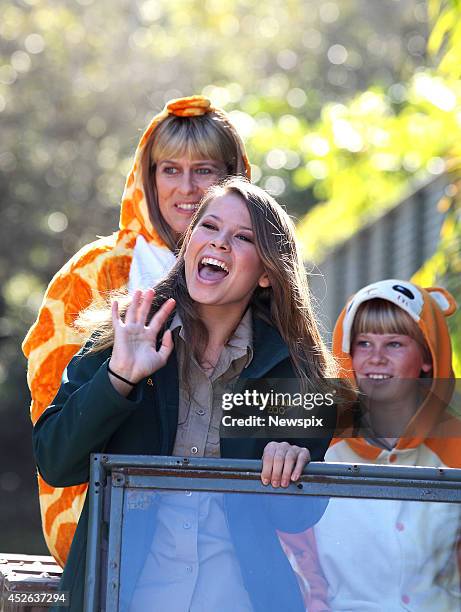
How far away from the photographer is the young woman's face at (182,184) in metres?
4.34

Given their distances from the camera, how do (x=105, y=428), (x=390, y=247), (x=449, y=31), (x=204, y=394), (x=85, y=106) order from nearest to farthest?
(x=105, y=428)
(x=204, y=394)
(x=449, y=31)
(x=390, y=247)
(x=85, y=106)

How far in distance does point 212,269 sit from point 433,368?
1.53 meters

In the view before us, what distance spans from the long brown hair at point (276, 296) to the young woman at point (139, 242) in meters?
0.48

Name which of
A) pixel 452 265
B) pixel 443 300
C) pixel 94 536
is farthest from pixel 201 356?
pixel 452 265

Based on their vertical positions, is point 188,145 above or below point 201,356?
above

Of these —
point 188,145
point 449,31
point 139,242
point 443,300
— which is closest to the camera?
point 139,242

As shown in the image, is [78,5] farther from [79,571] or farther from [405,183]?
[79,571]

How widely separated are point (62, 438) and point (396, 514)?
757 millimetres

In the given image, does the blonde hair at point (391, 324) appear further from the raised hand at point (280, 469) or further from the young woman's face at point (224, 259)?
the raised hand at point (280, 469)

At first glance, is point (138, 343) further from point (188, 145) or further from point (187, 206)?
point (188, 145)

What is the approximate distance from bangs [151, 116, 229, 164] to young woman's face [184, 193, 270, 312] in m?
1.02

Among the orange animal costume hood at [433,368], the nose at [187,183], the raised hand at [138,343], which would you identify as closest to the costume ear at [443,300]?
the orange animal costume hood at [433,368]

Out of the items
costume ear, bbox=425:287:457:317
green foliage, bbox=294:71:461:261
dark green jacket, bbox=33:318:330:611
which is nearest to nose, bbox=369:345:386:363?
costume ear, bbox=425:287:457:317

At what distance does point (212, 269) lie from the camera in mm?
3342
